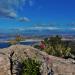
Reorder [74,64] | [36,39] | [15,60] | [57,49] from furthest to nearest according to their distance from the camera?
[36,39], [57,49], [15,60], [74,64]

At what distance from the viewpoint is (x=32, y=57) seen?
1850 cm

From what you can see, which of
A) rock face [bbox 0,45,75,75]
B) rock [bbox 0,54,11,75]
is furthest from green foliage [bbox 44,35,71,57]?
rock [bbox 0,54,11,75]

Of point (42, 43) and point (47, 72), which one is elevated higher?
point (42, 43)

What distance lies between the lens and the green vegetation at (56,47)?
20797mm

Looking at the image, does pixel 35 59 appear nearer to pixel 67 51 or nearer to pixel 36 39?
pixel 67 51

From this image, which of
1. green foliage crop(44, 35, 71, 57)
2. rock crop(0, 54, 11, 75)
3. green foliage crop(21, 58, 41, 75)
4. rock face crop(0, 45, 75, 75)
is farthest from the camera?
green foliage crop(44, 35, 71, 57)

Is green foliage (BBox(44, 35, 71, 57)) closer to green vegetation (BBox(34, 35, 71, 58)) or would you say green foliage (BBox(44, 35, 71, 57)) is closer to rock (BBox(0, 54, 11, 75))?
green vegetation (BBox(34, 35, 71, 58))

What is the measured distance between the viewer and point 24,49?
18.9 metres

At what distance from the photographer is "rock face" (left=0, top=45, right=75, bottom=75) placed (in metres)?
17.2

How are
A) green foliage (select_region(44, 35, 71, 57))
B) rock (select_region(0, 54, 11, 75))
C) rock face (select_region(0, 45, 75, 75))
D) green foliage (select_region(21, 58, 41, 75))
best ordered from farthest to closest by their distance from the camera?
green foliage (select_region(44, 35, 71, 57)), green foliage (select_region(21, 58, 41, 75)), rock (select_region(0, 54, 11, 75)), rock face (select_region(0, 45, 75, 75))

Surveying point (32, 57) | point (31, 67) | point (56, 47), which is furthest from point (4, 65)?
point (56, 47)

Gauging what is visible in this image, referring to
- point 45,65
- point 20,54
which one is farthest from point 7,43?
point 45,65

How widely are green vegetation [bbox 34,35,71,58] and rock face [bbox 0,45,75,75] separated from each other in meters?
2.28

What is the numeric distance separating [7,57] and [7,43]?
184 inches
